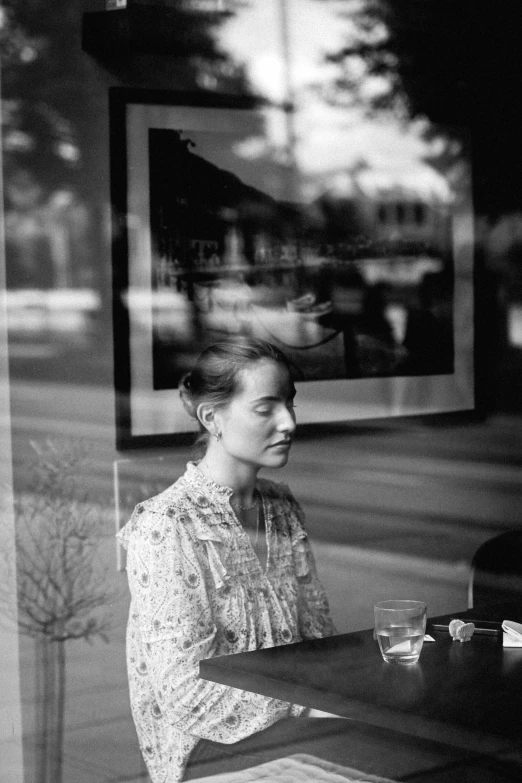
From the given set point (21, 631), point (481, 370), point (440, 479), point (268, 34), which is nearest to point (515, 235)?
point (481, 370)

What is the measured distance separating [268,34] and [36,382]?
1.07 metres

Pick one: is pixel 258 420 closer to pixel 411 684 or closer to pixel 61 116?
pixel 411 684

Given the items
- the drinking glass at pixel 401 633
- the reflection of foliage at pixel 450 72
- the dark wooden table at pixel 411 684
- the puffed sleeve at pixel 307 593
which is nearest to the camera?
the dark wooden table at pixel 411 684

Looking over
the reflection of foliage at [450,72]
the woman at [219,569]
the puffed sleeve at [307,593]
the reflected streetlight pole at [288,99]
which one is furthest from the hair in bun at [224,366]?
the reflection of foliage at [450,72]

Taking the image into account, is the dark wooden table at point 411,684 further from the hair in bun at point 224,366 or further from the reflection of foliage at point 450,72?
the reflection of foliage at point 450,72

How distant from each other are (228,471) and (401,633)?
51 cm

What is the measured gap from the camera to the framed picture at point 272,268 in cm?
250

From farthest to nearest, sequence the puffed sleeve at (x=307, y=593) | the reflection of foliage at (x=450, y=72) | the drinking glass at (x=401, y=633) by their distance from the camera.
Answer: the reflection of foliage at (x=450, y=72) < the puffed sleeve at (x=307, y=593) < the drinking glass at (x=401, y=633)

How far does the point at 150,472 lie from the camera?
8.21 feet

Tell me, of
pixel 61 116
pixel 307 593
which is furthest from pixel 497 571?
pixel 61 116

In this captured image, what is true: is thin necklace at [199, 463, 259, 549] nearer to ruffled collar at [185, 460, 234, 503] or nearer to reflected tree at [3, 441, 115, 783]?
ruffled collar at [185, 460, 234, 503]

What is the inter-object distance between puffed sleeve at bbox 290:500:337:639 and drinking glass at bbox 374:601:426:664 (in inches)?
17.8

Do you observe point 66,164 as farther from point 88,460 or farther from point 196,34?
point 88,460

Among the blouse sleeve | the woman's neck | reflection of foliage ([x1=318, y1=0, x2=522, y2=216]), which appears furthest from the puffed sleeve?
reflection of foliage ([x1=318, y1=0, x2=522, y2=216])
